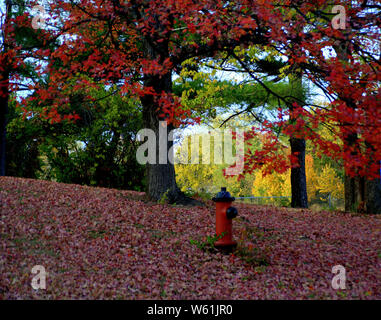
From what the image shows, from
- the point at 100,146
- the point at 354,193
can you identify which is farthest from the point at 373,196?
the point at 100,146

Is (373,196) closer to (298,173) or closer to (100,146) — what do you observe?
(298,173)

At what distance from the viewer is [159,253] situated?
18.3ft

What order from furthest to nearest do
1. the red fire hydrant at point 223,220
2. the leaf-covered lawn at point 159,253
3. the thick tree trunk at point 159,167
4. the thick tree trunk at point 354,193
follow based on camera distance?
the thick tree trunk at point 354,193 → the thick tree trunk at point 159,167 → the red fire hydrant at point 223,220 → the leaf-covered lawn at point 159,253

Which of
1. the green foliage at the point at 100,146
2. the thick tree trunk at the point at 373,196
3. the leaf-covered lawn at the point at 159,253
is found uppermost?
the green foliage at the point at 100,146

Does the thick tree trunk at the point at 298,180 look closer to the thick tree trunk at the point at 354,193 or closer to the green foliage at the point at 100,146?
the thick tree trunk at the point at 354,193

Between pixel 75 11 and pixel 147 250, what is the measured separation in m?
6.68

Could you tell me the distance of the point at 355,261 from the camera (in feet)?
19.6

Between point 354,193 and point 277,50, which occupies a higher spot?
point 277,50

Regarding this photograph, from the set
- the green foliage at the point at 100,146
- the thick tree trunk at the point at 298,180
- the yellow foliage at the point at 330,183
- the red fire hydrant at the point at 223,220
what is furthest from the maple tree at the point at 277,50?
the yellow foliage at the point at 330,183

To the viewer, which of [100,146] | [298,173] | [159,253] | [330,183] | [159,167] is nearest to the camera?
[159,253]

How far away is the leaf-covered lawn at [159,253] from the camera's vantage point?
457cm

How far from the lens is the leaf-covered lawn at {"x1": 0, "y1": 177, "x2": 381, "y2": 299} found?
15.0 ft

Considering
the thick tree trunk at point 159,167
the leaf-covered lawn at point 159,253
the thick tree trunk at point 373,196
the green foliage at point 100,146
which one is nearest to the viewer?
the leaf-covered lawn at point 159,253

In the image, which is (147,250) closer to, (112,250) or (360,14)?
(112,250)
